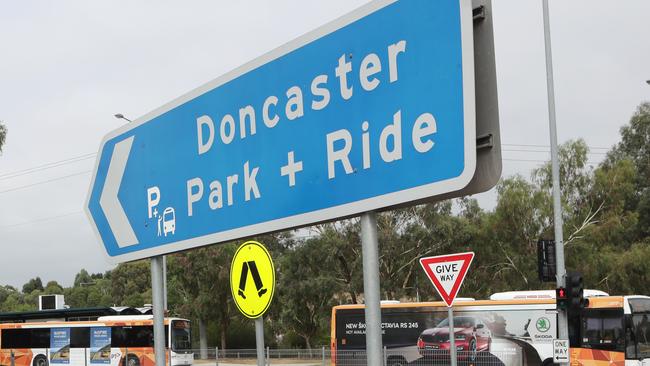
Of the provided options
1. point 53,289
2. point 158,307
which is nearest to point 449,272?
point 158,307

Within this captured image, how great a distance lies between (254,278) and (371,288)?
49.2 inches

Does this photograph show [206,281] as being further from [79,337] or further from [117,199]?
[117,199]

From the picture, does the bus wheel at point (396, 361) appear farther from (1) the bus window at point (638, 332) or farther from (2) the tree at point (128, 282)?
(2) the tree at point (128, 282)

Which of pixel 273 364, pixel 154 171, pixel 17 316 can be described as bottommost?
pixel 273 364

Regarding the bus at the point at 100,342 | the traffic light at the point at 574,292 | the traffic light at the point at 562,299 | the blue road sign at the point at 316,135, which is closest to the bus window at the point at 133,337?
the bus at the point at 100,342

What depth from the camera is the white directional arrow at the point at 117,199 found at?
13.5 ft

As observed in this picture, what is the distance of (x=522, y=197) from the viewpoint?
43.8 metres

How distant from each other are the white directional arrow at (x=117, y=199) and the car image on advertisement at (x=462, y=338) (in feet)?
80.4

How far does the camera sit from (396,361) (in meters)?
28.8

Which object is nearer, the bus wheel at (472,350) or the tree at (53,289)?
the bus wheel at (472,350)

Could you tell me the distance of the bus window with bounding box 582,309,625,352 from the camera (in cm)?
2488

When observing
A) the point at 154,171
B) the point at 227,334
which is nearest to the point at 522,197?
the point at 227,334

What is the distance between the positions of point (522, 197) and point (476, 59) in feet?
140

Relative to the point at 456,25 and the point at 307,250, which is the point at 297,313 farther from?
the point at 456,25
